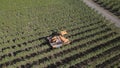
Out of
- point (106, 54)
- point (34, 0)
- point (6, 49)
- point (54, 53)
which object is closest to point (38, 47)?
point (54, 53)

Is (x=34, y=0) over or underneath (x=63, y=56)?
over

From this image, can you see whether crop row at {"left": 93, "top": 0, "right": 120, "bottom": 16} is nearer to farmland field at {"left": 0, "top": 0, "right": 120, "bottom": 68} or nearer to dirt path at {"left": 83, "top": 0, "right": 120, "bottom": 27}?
dirt path at {"left": 83, "top": 0, "right": 120, "bottom": 27}

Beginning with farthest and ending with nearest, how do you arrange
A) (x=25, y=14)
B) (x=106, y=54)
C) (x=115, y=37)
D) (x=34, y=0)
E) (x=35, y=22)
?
(x=34, y=0) < (x=25, y=14) < (x=35, y=22) < (x=115, y=37) < (x=106, y=54)

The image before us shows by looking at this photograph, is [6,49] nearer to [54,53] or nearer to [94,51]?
[54,53]

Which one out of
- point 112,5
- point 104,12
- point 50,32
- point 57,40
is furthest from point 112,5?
point 57,40

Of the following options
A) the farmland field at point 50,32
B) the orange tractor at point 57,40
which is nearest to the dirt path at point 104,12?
the farmland field at point 50,32

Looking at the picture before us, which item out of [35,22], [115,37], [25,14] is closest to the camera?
[115,37]
